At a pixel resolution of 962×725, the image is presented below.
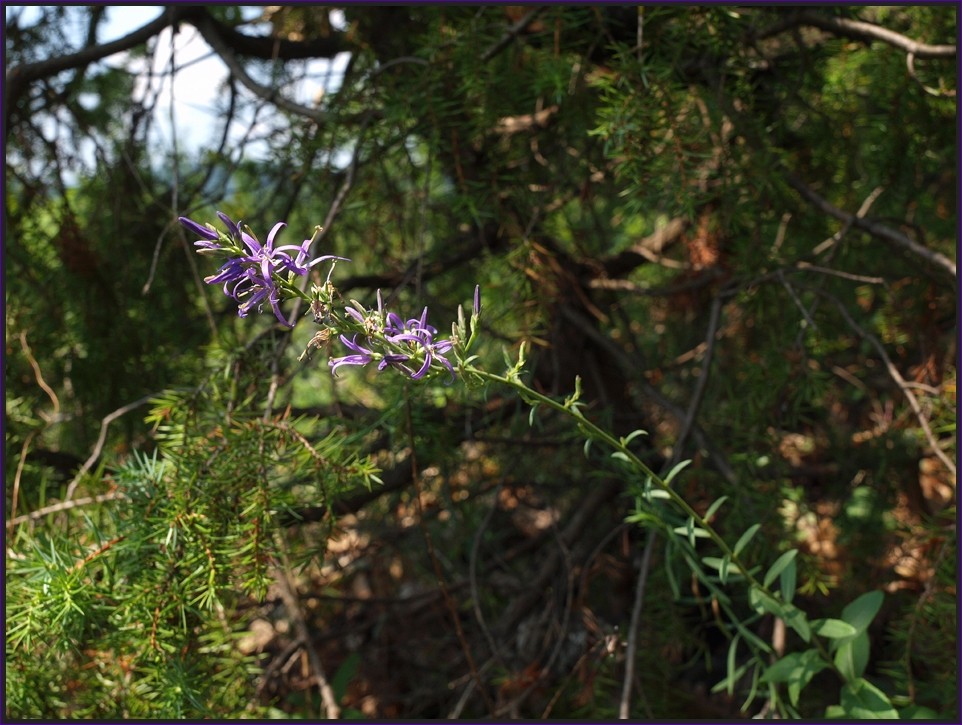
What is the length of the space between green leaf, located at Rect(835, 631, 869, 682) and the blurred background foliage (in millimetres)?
164

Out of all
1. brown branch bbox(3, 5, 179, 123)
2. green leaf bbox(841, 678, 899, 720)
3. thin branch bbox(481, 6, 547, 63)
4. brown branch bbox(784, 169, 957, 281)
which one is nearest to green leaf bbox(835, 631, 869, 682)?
green leaf bbox(841, 678, 899, 720)

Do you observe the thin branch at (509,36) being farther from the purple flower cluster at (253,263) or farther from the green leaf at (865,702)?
the green leaf at (865,702)

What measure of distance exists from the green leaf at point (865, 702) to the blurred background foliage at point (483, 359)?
0.19m

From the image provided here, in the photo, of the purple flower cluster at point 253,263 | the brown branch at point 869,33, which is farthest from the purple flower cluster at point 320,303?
the brown branch at point 869,33

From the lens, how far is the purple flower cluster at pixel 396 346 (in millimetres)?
779

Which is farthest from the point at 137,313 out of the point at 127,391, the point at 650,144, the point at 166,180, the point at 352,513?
the point at 650,144

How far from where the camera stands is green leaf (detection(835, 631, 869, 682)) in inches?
46.7

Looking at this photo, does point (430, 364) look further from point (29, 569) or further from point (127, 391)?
point (127, 391)

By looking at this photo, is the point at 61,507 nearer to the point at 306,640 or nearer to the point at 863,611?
the point at 306,640

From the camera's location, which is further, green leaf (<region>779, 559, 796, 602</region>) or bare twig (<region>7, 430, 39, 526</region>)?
bare twig (<region>7, 430, 39, 526</region>)

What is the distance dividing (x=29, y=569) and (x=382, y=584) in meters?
1.27

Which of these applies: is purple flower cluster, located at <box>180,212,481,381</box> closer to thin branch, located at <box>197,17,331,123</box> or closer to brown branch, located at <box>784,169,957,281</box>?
thin branch, located at <box>197,17,331,123</box>

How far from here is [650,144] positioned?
50.8 inches

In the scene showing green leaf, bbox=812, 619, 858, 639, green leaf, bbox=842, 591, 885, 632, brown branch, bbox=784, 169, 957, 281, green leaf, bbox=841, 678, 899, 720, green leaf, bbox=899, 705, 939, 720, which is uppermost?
brown branch, bbox=784, 169, 957, 281
